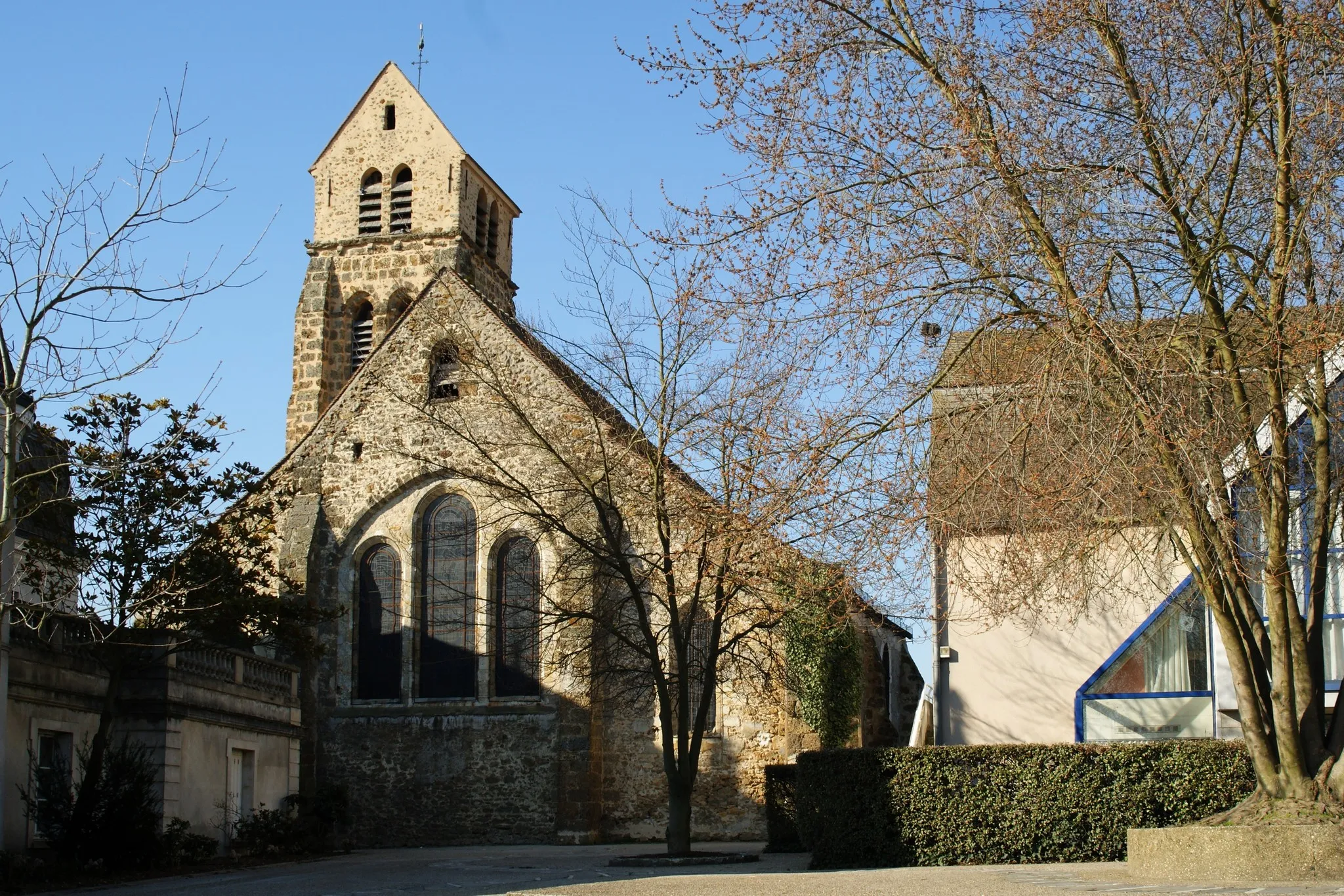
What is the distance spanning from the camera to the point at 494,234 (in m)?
35.5

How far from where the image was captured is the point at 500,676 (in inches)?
936

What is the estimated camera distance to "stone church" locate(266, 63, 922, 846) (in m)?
22.5

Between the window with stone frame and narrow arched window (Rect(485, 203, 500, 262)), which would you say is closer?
the window with stone frame

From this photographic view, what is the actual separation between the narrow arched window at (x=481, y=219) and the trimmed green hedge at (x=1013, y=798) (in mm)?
21585

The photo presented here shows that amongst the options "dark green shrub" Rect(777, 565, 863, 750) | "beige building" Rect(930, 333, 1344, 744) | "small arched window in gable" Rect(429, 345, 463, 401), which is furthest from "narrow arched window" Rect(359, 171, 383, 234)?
"beige building" Rect(930, 333, 1344, 744)

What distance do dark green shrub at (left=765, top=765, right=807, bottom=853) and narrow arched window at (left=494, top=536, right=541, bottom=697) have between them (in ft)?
16.2

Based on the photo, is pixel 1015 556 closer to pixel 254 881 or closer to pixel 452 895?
pixel 452 895

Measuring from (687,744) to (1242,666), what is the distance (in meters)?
8.55

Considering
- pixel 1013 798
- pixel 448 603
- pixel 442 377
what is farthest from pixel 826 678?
pixel 442 377

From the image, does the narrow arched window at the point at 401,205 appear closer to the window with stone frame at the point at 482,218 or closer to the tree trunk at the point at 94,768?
the window with stone frame at the point at 482,218

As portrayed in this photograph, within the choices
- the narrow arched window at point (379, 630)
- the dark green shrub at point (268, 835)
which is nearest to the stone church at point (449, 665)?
the narrow arched window at point (379, 630)

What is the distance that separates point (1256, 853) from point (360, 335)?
25727mm

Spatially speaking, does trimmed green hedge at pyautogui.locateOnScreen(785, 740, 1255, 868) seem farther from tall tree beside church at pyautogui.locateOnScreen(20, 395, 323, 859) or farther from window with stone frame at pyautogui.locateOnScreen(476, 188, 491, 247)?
window with stone frame at pyautogui.locateOnScreen(476, 188, 491, 247)

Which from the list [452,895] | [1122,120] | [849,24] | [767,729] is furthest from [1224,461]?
[767,729]
